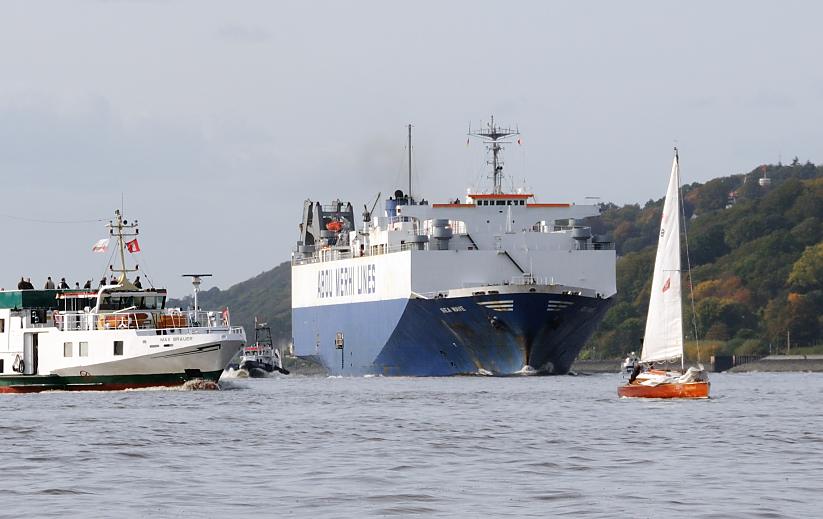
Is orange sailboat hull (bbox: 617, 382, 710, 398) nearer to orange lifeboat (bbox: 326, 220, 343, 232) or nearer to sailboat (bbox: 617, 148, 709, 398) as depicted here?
sailboat (bbox: 617, 148, 709, 398)

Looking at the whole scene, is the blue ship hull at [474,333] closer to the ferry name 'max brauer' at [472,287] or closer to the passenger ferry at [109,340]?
the ferry name 'max brauer' at [472,287]

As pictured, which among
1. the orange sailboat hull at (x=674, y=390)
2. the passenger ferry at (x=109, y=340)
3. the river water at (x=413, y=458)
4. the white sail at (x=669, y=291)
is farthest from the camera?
the passenger ferry at (x=109, y=340)

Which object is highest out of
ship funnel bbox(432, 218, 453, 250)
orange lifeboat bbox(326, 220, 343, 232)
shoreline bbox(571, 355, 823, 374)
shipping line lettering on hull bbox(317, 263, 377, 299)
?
orange lifeboat bbox(326, 220, 343, 232)

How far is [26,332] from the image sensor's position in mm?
82750

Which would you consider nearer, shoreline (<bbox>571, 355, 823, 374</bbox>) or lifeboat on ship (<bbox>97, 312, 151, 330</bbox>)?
lifeboat on ship (<bbox>97, 312, 151, 330</bbox>)

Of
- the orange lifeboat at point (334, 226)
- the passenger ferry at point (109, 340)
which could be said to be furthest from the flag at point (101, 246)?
the orange lifeboat at point (334, 226)

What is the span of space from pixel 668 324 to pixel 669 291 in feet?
4.18

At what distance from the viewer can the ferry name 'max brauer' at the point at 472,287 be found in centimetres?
10400

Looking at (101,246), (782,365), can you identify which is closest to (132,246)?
(101,246)

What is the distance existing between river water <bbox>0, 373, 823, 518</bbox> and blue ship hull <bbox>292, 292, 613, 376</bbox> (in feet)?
103

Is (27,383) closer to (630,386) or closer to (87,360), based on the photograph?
(87,360)

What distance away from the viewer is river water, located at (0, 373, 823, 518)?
3494cm

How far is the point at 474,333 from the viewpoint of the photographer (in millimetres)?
105375

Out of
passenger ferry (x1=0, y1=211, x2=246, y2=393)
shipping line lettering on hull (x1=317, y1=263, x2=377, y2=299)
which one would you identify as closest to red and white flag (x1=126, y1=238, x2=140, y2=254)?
passenger ferry (x1=0, y1=211, x2=246, y2=393)
